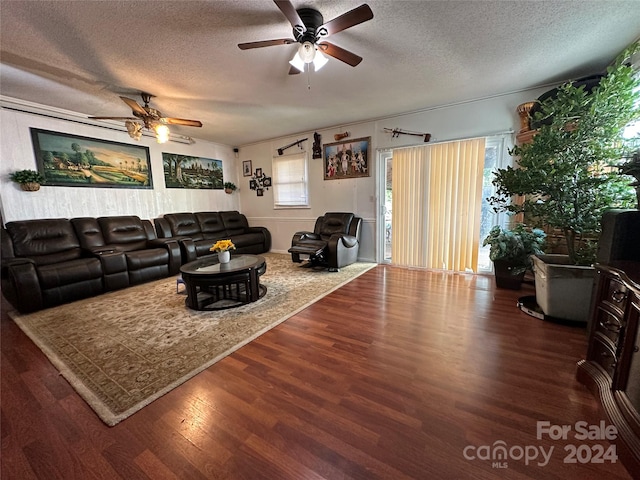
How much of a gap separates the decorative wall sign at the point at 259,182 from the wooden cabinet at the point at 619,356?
539 centimetres

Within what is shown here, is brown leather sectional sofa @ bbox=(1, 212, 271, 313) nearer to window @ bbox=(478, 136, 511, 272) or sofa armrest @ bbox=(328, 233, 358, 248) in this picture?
sofa armrest @ bbox=(328, 233, 358, 248)

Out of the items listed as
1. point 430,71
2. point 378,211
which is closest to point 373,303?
point 378,211

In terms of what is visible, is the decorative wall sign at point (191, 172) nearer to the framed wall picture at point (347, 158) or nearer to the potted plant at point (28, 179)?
the potted plant at point (28, 179)

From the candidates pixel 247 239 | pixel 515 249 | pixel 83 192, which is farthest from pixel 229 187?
pixel 515 249

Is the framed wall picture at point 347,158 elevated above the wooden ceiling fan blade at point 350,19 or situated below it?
below

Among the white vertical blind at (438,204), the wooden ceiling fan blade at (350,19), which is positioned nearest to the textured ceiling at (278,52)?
the wooden ceiling fan blade at (350,19)

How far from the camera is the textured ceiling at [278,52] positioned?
1785 mm

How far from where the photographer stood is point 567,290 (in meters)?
2.15

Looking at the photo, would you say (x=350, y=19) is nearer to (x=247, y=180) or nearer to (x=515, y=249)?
(x=515, y=249)

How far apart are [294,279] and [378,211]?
199cm

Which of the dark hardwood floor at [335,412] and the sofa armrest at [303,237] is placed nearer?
the dark hardwood floor at [335,412]

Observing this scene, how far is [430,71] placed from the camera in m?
2.69

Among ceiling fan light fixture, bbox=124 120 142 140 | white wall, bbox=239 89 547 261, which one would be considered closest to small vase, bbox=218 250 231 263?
ceiling fan light fixture, bbox=124 120 142 140

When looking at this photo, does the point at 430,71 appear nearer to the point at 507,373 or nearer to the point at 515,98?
the point at 515,98
